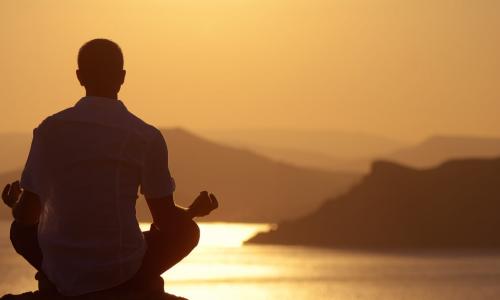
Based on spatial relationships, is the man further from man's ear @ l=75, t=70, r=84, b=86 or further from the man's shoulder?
man's ear @ l=75, t=70, r=84, b=86

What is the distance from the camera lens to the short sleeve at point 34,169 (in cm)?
525

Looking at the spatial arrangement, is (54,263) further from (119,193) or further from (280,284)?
(280,284)

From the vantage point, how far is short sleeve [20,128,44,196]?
525 centimetres

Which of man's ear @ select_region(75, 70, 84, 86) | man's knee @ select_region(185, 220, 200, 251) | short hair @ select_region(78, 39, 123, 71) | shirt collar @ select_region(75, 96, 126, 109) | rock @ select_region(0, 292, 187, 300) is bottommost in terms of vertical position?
rock @ select_region(0, 292, 187, 300)

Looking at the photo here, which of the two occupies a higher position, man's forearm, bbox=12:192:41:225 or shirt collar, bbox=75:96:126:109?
shirt collar, bbox=75:96:126:109

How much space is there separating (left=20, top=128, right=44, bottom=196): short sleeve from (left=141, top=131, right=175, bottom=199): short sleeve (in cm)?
45

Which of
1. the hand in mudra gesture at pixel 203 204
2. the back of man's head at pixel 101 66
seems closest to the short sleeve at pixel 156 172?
the hand in mudra gesture at pixel 203 204

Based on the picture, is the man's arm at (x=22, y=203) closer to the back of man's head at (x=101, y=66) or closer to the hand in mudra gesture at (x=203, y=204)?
the back of man's head at (x=101, y=66)

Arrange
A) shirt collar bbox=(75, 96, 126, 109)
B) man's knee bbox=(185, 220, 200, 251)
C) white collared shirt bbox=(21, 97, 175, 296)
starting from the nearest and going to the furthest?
1. white collared shirt bbox=(21, 97, 175, 296)
2. shirt collar bbox=(75, 96, 126, 109)
3. man's knee bbox=(185, 220, 200, 251)

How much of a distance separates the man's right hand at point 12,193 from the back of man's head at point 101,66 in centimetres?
55

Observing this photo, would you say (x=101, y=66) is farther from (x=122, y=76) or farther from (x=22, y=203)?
(x=22, y=203)

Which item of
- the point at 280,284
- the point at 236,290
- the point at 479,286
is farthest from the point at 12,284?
the point at 479,286

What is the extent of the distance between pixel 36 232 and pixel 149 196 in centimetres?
59

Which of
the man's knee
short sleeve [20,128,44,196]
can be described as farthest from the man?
the man's knee
